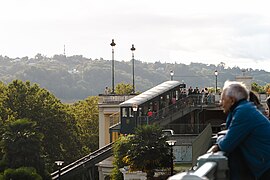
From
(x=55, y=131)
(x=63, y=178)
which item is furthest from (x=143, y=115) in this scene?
(x=55, y=131)

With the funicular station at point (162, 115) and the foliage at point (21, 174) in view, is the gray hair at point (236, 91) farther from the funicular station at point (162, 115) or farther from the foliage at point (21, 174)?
the funicular station at point (162, 115)

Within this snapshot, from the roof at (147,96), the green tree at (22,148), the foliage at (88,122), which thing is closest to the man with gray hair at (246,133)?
the green tree at (22,148)

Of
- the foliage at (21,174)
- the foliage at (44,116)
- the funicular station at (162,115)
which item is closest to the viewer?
the foliage at (21,174)

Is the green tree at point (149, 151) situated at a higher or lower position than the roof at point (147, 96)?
lower

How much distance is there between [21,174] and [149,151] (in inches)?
336

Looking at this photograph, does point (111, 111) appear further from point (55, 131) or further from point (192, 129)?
point (192, 129)

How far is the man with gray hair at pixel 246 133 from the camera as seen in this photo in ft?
29.3

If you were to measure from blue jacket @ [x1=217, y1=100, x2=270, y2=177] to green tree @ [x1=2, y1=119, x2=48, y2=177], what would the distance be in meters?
43.0

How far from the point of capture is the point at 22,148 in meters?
51.5

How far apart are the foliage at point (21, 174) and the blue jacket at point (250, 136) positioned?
37.7m

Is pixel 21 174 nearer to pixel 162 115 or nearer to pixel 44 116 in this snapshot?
pixel 162 115

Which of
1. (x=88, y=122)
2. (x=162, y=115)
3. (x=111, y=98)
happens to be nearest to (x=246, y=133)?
(x=162, y=115)

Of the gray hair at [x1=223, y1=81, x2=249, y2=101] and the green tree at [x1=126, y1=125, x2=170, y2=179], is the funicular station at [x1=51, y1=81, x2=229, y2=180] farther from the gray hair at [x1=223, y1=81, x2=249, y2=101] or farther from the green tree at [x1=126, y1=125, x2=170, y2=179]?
the gray hair at [x1=223, y1=81, x2=249, y2=101]

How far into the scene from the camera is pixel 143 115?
56.8 m
